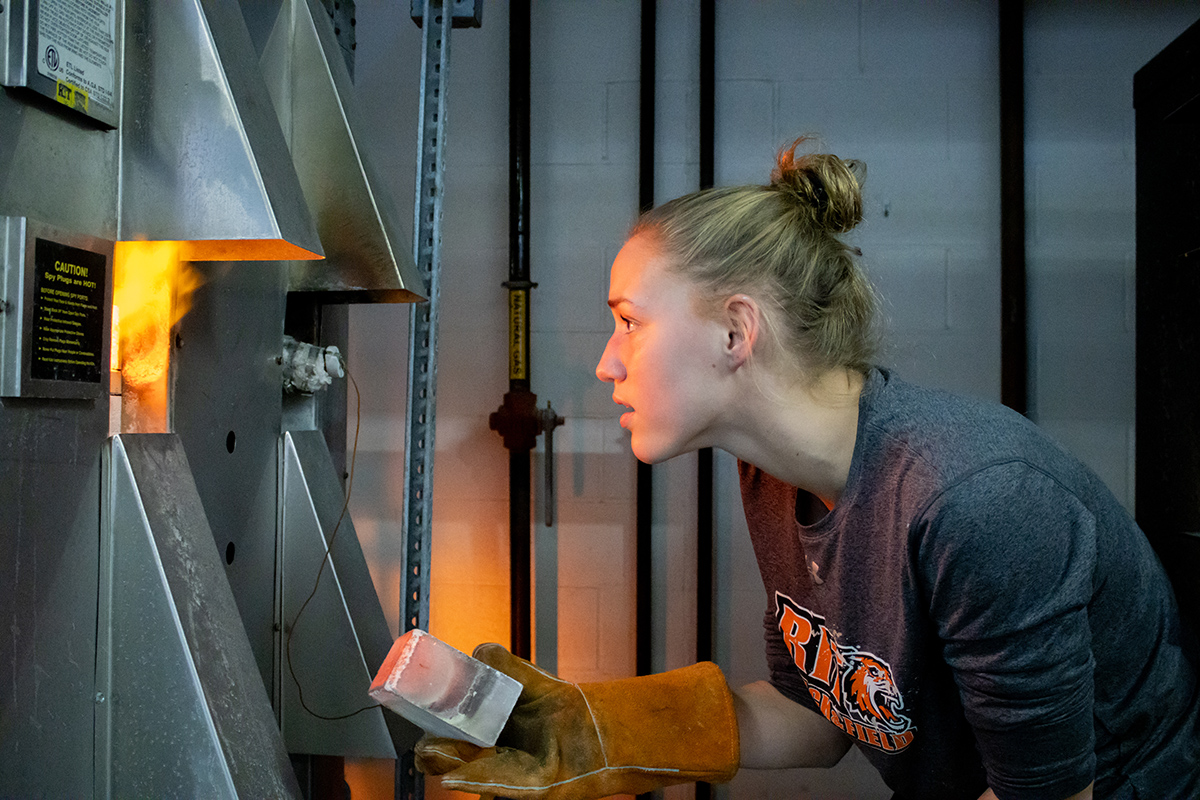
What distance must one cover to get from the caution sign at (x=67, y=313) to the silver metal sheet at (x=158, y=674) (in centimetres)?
9

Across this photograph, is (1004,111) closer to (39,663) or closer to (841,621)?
(841,621)

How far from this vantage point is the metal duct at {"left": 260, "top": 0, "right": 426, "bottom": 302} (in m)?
1.06

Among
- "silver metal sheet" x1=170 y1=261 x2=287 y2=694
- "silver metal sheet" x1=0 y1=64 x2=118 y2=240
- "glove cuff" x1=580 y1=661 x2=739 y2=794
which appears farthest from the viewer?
"glove cuff" x1=580 y1=661 x2=739 y2=794

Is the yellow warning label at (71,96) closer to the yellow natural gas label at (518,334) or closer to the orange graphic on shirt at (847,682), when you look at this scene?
the orange graphic on shirt at (847,682)

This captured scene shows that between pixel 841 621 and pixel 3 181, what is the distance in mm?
922

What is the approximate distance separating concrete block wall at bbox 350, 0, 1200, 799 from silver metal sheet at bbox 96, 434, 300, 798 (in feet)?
3.72

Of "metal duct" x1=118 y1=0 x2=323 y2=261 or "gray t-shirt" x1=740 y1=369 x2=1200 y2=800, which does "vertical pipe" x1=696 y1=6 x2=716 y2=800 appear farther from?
"metal duct" x1=118 y1=0 x2=323 y2=261

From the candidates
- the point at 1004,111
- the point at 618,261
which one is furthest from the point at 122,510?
the point at 1004,111

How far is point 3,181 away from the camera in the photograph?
64 centimetres

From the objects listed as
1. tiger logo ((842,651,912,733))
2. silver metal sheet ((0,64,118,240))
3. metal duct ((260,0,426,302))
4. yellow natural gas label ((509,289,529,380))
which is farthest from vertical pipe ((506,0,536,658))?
silver metal sheet ((0,64,118,240))

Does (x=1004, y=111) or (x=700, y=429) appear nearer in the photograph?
(x=700, y=429)

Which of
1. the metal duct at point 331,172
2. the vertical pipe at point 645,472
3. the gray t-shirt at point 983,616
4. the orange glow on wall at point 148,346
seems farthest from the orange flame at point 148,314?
the vertical pipe at point 645,472

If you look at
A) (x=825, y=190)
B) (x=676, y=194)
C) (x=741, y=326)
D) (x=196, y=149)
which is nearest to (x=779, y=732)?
(x=741, y=326)

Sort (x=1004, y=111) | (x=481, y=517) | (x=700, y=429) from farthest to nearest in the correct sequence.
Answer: (x=481, y=517) < (x=1004, y=111) < (x=700, y=429)
